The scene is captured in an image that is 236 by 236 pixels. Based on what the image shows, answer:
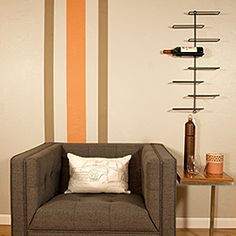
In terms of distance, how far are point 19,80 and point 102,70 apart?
2.50 feet

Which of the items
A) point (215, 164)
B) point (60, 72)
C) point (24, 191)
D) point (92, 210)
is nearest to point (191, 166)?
point (215, 164)

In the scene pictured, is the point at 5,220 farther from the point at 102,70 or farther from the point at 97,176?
the point at 102,70

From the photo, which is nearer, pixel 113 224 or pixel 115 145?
pixel 113 224

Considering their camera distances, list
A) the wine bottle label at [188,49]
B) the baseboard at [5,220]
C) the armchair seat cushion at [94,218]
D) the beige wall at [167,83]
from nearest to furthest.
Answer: the armchair seat cushion at [94,218]
the wine bottle label at [188,49]
the beige wall at [167,83]
the baseboard at [5,220]

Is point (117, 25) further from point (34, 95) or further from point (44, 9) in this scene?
point (34, 95)

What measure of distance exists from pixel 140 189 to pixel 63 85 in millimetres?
1167

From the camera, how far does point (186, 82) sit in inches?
136

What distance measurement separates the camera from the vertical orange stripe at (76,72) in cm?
347

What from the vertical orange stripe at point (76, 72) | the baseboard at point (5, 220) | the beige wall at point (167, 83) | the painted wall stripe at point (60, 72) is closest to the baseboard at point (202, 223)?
the beige wall at point (167, 83)

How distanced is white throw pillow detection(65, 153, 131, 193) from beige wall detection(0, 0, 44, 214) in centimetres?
71

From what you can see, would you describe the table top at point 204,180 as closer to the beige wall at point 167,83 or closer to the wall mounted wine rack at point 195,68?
the beige wall at point 167,83

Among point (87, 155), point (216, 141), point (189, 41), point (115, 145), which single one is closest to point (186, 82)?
point (189, 41)

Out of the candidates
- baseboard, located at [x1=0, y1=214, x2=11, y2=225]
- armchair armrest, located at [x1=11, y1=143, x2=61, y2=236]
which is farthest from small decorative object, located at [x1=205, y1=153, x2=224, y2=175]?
baseboard, located at [x1=0, y1=214, x2=11, y2=225]

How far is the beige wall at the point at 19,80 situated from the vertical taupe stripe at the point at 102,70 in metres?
0.53
